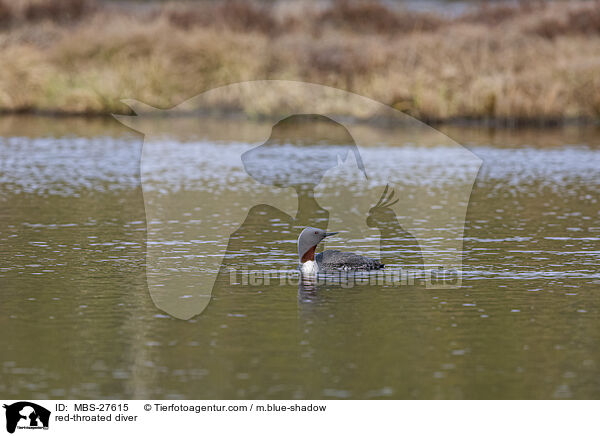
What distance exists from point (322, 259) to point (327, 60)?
27.6 m

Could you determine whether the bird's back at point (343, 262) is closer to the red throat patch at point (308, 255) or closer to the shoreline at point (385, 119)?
the red throat patch at point (308, 255)

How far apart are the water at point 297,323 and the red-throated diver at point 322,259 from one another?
58cm

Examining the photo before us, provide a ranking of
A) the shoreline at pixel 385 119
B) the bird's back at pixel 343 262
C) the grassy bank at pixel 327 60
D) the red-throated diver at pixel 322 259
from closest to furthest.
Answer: the red-throated diver at pixel 322 259
the bird's back at pixel 343 262
the shoreline at pixel 385 119
the grassy bank at pixel 327 60

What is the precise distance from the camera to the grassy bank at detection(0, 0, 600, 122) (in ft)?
124

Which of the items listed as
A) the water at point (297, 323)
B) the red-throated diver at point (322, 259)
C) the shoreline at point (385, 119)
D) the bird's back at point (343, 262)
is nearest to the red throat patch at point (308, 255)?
the red-throated diver at point (322, 259)

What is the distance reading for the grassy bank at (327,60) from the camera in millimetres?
37875

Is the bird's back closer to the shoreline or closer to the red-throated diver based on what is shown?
the red-throated diver

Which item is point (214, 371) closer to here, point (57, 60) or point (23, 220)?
point (23, 220)

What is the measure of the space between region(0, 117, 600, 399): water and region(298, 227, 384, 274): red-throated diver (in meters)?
0.58

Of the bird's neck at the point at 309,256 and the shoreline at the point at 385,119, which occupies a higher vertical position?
the shoreline at the point at 385,119

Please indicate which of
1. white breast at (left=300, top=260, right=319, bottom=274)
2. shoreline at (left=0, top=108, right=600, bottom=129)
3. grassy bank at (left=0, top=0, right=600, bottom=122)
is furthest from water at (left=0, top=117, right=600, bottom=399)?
grassy bank at (left=0, top=0, right=600, bottom=122)

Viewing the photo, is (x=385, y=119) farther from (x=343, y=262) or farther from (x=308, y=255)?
(x=308, y=255)

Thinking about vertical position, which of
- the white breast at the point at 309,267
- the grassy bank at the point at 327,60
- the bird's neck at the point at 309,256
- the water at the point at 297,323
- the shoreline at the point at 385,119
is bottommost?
the water at the point at 297,323

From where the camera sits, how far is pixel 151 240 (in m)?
17.7
